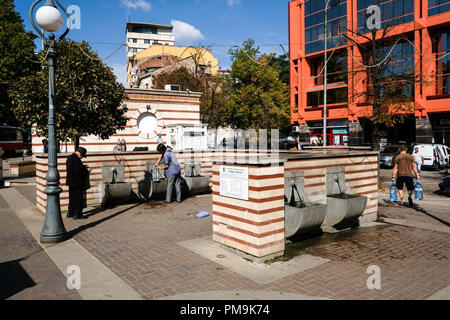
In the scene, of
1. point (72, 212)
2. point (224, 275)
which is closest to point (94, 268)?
point (224, 275)

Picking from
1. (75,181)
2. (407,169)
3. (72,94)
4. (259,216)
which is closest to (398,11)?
(407,169)

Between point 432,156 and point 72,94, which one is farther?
point 432,156

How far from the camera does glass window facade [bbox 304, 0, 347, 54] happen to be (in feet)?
121

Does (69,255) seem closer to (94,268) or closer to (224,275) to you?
(94,268)

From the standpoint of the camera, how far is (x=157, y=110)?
85.7 feet

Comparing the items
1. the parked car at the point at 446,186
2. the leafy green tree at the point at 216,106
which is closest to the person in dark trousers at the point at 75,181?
the parked car at the point at 446,186

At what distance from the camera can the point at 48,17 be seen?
6.63 m

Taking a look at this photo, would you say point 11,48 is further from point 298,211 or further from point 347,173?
point 298,211

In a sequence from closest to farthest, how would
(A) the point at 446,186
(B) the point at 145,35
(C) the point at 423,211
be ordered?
1. (C) the point at 423,211
2. (A) the point at 446,186
3. (B) the point at 145,35

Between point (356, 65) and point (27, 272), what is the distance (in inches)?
886

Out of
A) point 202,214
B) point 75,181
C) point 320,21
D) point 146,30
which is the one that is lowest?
point 202,214

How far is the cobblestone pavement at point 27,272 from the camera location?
456 cm

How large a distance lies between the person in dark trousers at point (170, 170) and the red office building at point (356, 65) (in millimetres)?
14773

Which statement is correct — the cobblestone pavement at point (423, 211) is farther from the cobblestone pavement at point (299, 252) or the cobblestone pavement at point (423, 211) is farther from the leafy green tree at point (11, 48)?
the leafy green tree at point (11, 48)
